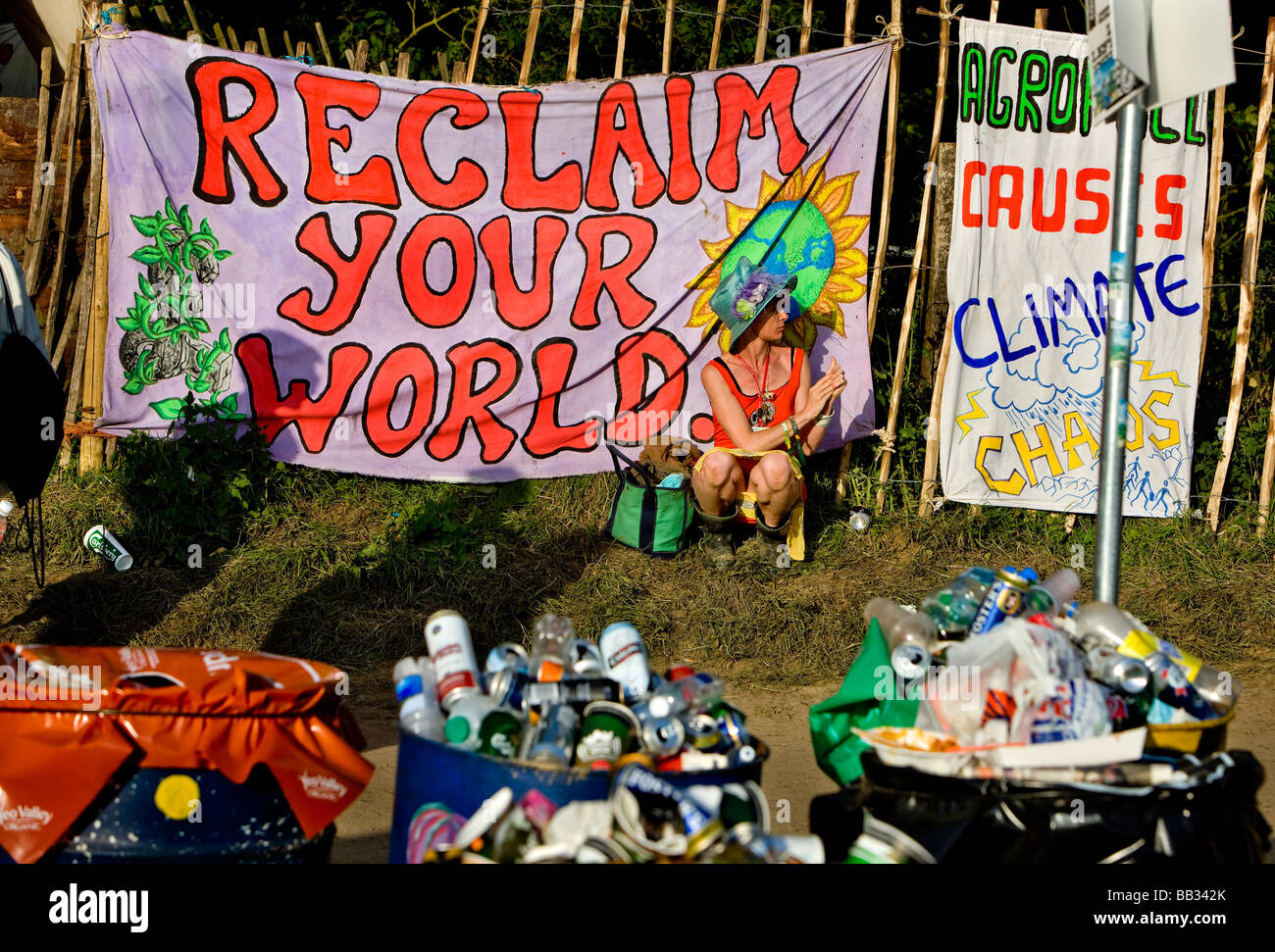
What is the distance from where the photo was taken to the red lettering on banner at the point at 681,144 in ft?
21.8

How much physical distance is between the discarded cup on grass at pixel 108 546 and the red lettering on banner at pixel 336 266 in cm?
147

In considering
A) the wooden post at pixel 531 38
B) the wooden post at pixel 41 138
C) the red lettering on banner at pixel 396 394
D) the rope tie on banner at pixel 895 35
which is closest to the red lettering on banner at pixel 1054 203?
the rope tie on banner at pixel 895 35

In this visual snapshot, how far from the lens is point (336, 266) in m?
6.55

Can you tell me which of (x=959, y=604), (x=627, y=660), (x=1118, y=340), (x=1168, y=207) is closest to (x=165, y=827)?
(x=627, y=660)

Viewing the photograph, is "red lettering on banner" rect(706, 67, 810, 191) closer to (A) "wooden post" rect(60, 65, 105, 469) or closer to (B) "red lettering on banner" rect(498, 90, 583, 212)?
(B) "red lettering on banner" rect(498, 90, 583, 212)

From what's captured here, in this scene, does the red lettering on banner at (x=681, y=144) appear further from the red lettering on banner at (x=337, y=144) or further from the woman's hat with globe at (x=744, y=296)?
the red lettering on banner at (x=337, y=144)

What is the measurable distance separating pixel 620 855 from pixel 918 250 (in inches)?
199

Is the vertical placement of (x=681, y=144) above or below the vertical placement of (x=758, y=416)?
above

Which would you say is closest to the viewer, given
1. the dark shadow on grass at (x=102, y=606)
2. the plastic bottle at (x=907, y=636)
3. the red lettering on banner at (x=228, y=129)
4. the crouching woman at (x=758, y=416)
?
the plastic bottle at (x=907, y=636)

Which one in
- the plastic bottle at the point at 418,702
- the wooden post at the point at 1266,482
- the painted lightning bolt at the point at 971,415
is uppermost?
the painted lightning bolt at the point at 971,415

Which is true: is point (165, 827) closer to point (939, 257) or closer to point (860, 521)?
point (860, 521)

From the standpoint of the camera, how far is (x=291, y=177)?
6.49 m

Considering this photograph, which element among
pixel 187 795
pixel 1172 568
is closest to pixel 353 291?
pixel 187 795

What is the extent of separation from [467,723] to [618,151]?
457 cm
